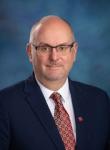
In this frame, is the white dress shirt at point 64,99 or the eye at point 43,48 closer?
the eye at point 43,48

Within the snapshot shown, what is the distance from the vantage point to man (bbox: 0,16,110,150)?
12.8ft

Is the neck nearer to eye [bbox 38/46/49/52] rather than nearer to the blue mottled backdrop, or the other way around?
eye [bbox 38/46/49/52]

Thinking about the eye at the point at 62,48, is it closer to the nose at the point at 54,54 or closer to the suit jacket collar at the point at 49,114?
the nose at the point at 54,54

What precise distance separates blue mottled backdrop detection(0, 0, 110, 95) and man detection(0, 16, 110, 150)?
4.09ft

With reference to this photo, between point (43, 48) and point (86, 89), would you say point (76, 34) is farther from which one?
point (43, 48)

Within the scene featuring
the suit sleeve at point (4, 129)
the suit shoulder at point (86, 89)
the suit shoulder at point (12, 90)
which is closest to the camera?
the suit sleeve at point (4, 129)

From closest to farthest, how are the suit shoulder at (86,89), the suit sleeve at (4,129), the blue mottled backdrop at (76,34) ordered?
the suit sleeve at (4,129) < the suit shoulder at (86,89) < the blue mottled backdrop at (76,34)

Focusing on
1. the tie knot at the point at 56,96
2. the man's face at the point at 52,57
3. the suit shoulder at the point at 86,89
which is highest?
the man's face at the point at 52,57

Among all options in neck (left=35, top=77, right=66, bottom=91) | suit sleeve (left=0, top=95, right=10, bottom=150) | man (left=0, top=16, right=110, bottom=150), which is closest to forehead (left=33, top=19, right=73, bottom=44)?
man (left=0, top=16, right=110, bottom=150)

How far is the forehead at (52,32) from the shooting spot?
3.93 meters

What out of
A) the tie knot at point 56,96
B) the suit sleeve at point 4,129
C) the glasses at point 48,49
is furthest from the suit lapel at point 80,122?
the suit sleeve at point 4,129

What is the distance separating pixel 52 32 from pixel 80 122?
2.13 feet

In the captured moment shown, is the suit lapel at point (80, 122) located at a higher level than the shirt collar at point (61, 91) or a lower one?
lower

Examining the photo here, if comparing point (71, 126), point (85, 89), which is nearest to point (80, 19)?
point (85, 89)
